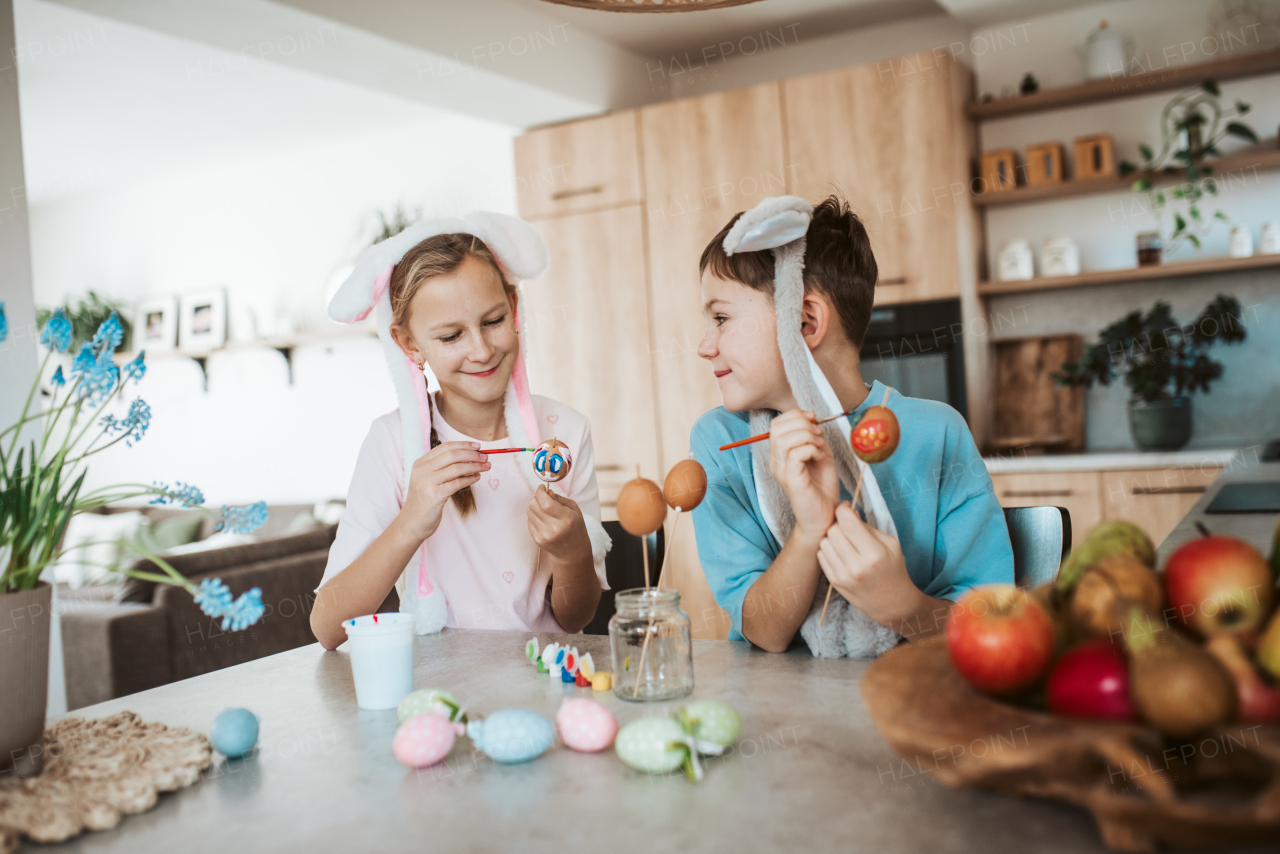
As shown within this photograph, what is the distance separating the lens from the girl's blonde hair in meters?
1.56

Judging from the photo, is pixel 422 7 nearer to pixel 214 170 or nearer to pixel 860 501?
pixel 860 501

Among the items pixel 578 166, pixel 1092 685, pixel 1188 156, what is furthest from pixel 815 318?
pixel 578 166

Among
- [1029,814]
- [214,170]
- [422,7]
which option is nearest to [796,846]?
[1029,814]

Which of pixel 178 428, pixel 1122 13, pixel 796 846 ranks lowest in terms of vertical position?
pixel 796 846

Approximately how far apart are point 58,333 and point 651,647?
2.14 ft

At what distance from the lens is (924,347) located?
3432mm

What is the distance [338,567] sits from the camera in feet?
4.87

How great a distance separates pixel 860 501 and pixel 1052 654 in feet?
1.98

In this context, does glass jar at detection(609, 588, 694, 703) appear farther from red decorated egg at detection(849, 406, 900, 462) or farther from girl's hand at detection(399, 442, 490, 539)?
girl's hand at detection(399, 442, 490, 539)

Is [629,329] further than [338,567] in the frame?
Yes

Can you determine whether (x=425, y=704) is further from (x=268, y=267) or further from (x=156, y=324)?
(x=156, y=324)

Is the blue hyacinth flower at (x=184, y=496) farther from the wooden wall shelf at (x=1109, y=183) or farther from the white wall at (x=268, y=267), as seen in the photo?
the white wall at (x=268, y=267)

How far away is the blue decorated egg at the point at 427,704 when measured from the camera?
927mm

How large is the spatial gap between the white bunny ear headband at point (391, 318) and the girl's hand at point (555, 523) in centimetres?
16
